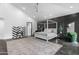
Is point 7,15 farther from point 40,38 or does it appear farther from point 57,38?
point 57,38

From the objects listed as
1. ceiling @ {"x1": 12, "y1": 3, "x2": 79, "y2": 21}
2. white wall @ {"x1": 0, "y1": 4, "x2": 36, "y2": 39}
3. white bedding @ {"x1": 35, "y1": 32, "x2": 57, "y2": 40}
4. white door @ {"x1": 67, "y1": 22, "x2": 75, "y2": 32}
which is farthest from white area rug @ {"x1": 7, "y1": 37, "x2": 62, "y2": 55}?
ceiling @ {"x1": 12, "y1": 3, "x2": 79, "y2": 21}

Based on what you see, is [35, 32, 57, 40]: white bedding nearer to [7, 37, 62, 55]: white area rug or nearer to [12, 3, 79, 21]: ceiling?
[7, 37, 62, 55]: white area rug

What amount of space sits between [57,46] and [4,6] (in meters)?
1.49

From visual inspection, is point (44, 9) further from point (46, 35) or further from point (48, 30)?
point (46, 35)

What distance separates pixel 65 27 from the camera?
2.07 meters

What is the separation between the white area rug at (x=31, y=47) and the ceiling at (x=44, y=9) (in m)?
0.56

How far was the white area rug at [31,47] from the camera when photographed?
2033mm

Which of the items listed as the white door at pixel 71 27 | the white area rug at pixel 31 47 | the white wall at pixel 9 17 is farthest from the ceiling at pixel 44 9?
the white area rug at pixel 31 47

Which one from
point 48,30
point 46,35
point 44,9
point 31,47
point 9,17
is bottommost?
point 31,47

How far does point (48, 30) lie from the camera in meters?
2.10

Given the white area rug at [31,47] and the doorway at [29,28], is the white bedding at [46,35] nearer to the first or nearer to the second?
the white area rug at [31,47]

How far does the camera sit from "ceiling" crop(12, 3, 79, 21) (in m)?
2.08

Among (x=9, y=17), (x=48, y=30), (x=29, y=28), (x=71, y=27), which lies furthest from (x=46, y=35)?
(x=9, y=17)

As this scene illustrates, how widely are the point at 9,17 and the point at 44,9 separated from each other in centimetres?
82
